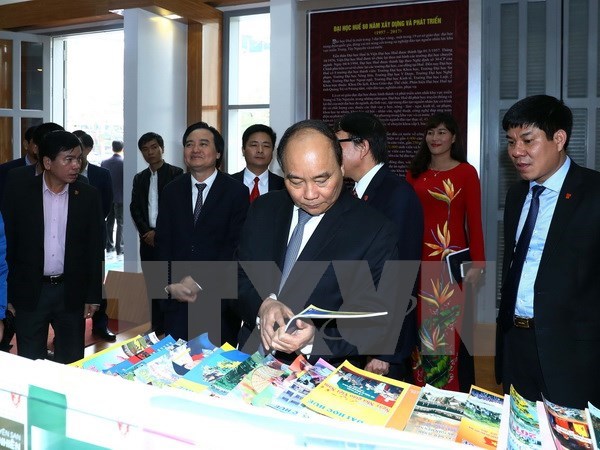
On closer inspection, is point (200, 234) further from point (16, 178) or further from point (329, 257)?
point (329, 257)

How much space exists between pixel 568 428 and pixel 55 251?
302 cm

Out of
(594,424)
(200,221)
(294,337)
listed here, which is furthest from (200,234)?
(594,424)

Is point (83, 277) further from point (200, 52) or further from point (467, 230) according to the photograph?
point (200, 52)

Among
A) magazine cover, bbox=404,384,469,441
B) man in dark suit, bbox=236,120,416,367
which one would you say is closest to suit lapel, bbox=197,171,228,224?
man in dark suit, bbox=236,120,416,367

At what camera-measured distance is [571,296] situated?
2.12m

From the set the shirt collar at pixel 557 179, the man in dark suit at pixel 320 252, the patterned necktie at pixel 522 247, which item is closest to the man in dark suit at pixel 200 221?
the man in dark suit at pixel 320 252

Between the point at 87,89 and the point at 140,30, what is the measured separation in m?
2.73

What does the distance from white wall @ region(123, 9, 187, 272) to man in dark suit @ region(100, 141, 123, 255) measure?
2.93m

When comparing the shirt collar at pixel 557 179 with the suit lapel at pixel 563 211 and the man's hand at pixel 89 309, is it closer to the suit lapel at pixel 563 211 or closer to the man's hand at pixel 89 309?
the suit lapel at pixel 563 211

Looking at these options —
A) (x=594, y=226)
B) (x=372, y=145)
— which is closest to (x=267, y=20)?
(x=372, y=145)

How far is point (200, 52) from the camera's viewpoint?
554 cm

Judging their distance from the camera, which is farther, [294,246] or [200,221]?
[200,221]

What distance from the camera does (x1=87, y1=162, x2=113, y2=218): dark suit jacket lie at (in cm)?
552

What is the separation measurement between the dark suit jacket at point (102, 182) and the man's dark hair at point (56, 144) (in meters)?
2.12
